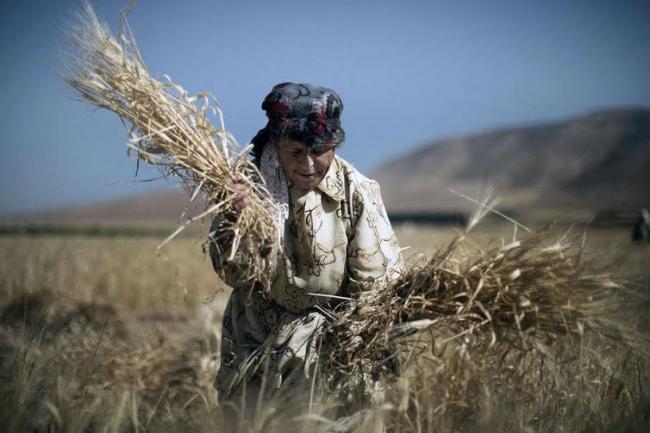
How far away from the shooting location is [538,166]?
89188mm

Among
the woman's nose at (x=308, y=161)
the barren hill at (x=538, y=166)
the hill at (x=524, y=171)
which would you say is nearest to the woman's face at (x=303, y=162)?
the woman's nose at (x=308, y=161)

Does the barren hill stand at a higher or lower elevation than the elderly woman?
higher

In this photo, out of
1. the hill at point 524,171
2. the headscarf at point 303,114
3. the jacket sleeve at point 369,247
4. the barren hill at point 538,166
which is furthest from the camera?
the barren hill at point 538,166

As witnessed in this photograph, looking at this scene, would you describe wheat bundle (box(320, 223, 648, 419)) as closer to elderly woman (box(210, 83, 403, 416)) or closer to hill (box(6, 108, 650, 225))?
elderly woman (box(210, 83, 403, 416))

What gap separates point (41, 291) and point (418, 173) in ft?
326

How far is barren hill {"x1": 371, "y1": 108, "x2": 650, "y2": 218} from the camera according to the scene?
234 ft

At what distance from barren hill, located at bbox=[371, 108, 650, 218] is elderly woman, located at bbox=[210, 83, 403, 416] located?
60813mm

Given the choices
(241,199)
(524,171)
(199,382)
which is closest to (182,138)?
(241,199)

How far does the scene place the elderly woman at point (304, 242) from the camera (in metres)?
2.56

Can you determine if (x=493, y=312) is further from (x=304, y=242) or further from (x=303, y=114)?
(x=303, y=114)

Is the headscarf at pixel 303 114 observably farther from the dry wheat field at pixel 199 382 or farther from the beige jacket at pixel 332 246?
the dry wheat field at pixel 199 382

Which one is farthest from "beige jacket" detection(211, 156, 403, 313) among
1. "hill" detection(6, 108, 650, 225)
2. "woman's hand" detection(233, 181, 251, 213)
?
"hill" detection(6, 108, 650, 225)

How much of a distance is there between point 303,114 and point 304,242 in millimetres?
454

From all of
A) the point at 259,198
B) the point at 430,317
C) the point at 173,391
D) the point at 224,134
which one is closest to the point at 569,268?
the point at 430,317
